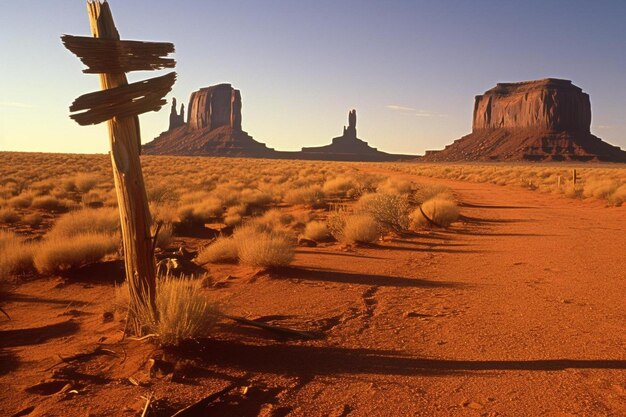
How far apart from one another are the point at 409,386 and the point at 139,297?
8.75 feet

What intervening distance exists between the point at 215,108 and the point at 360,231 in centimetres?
17864

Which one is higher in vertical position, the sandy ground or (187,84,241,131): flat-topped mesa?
(187,84,241,131): flat-topped mesa

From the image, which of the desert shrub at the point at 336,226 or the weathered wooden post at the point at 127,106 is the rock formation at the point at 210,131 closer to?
the desert shrub at the point at 336,226

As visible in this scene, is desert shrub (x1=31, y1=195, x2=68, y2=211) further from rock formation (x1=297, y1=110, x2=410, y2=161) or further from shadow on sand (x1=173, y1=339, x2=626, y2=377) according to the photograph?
rock formation (x1=297, y1=110, x2=410, y2=161)

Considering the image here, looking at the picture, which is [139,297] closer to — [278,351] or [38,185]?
[278,351]

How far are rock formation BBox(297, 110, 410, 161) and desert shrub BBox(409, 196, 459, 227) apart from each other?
148 m

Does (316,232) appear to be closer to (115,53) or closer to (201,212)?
(201,212)

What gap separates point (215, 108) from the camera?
183 meters

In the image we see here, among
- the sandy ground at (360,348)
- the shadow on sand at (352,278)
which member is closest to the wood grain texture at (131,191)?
the sandy ground at (360,348)

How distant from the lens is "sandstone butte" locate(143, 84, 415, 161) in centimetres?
15950

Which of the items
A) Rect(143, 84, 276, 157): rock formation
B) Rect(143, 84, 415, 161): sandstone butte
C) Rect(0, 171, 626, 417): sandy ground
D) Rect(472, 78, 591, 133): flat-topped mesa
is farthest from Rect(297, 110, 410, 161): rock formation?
Rect(0, 171, 626, 417): sandy ground

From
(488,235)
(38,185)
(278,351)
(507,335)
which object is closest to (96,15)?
(278,351)

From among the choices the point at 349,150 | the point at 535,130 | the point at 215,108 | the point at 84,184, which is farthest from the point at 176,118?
the point at 84,184

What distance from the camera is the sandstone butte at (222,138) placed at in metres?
160
